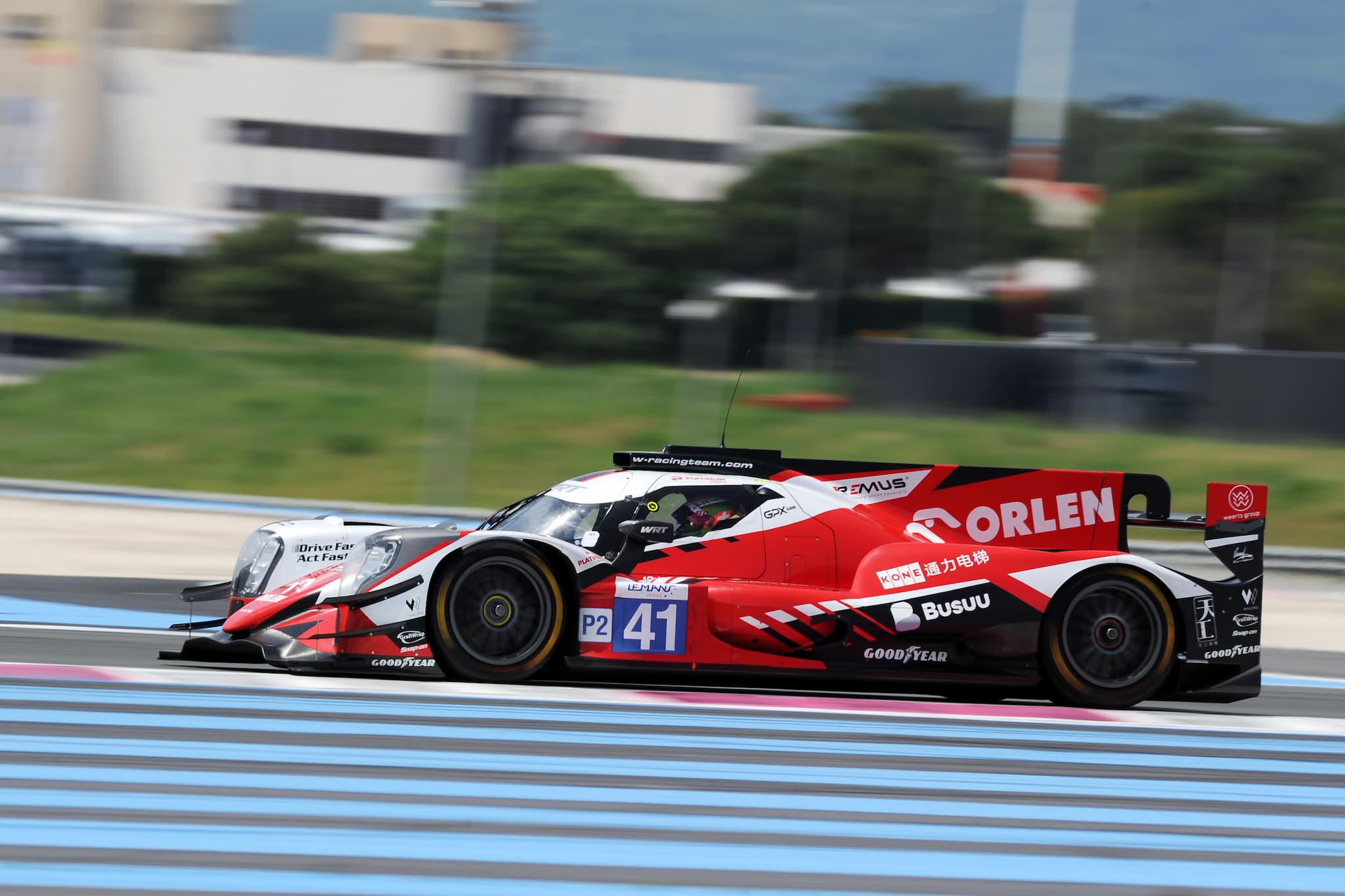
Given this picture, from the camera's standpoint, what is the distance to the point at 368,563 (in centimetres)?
703

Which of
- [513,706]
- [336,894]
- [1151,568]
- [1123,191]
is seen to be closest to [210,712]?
[513,706]

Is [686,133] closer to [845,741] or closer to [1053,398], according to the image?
[1053,398]

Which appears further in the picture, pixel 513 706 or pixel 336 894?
pixel 513 706

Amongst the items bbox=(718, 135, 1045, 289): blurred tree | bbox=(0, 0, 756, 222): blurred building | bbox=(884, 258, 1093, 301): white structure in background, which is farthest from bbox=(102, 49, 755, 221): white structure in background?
bbox=(884, 258, 1093, 301): white structure in background

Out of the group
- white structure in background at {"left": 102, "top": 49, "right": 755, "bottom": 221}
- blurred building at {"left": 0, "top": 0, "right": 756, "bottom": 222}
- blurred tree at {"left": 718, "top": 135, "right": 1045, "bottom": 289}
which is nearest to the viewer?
blurred tree at {"left": 718, "top": 135, "right": 1045, "bottom": 289}

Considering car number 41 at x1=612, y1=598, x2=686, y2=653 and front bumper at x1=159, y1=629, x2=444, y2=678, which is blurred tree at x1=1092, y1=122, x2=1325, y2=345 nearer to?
car number 41 at x1=612, y1=598, x2=686, y2=653

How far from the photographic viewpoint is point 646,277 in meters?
38.2

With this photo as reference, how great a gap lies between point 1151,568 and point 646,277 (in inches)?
1230

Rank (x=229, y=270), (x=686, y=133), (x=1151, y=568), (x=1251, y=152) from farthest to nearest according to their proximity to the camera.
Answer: (x=686, y=133), (x=229, y=270), (x=1251, y=152), (x=1151, y=568)

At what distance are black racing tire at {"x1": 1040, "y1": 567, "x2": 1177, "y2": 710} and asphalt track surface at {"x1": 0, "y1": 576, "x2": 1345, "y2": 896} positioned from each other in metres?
0.17

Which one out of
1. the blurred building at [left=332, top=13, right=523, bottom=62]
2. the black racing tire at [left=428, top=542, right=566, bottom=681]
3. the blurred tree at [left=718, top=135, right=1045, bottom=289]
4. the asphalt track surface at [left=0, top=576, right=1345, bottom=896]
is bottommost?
the asphalt track surface at [left=0, top=576, right=1345, bottom=896]

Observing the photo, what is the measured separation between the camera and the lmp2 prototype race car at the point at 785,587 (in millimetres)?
7047

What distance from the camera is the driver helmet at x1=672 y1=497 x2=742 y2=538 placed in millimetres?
7277

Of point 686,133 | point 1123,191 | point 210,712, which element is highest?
point 686,133
